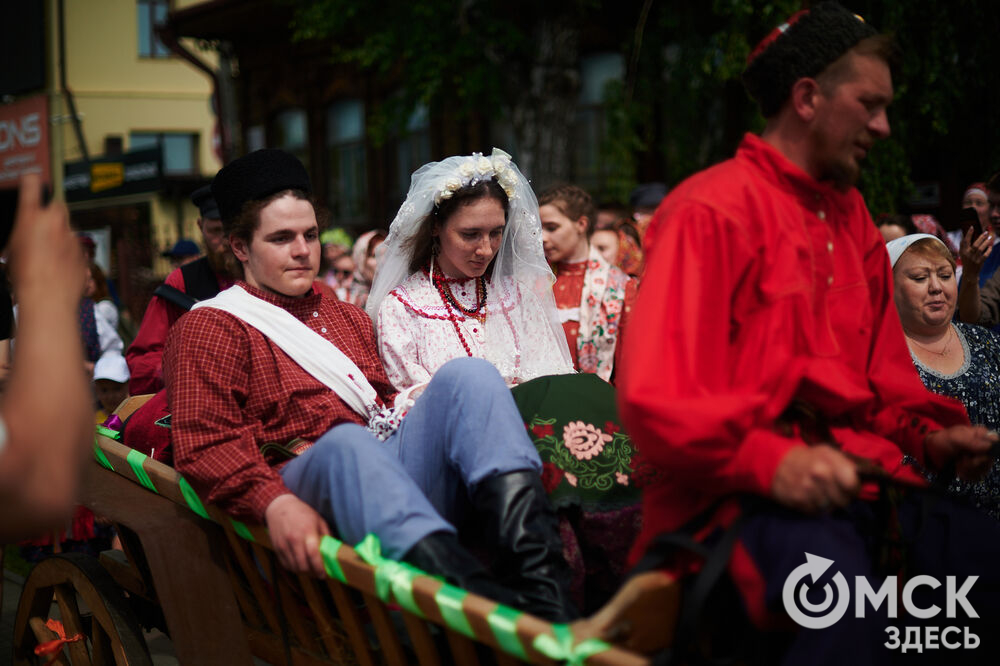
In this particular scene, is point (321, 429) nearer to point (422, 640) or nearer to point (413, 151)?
point (422, 640)

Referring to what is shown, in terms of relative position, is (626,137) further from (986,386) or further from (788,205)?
(788,205)

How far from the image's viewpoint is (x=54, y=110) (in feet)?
68.7

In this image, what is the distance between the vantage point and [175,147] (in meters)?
26.4

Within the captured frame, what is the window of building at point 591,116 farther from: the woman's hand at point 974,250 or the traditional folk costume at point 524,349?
the traditional folk costume at point 524,349

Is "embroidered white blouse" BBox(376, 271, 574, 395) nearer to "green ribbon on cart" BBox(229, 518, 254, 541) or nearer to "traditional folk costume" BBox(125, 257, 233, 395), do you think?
"green ribbon on cart" BBox(229, 518, 254, 541)

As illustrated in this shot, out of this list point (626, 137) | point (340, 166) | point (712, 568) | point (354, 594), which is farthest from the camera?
point (340, 166)

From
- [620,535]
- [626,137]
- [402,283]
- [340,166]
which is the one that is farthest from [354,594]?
[340,166]

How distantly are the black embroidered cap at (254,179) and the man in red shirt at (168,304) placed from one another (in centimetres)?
113

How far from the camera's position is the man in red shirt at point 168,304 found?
169 inches

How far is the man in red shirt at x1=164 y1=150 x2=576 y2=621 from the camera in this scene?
2.17 meters

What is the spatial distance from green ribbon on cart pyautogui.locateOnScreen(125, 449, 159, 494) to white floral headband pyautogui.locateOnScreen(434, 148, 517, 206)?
1318 millimetres

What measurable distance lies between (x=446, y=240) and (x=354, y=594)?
141 centimetres

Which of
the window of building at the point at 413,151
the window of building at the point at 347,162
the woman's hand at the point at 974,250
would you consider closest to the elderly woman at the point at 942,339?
the woman's hand at the point at 974,250

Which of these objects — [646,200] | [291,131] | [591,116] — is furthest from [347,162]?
[646,200]
